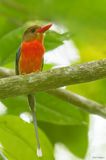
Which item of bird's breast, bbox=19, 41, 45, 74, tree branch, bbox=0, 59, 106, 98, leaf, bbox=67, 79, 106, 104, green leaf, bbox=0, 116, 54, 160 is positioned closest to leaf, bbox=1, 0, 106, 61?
tree branch, bbox=0, 59, 106, 98

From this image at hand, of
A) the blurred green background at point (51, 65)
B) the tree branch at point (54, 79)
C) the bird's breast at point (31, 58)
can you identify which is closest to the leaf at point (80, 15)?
the blurred green background at point (51, 65)

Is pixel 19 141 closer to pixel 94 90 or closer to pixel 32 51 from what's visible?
pixel 94 90

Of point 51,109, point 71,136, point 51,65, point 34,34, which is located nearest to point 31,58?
point 34,34

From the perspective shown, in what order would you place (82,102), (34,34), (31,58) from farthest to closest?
(34,34)
(31,58)
(82,102)

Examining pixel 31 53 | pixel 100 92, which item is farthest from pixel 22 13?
pixel 31 53

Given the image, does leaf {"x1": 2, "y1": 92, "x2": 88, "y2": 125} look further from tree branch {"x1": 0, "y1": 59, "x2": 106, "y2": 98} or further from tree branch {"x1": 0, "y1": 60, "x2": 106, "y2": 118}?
tree branch {"x1": 0, "y1": 59, "x2": 106, "y2": 98}

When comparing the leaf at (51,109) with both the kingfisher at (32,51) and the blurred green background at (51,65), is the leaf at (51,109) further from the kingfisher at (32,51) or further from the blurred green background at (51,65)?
the kingfisher at (32,51)

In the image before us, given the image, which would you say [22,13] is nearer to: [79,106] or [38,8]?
[38,8]
